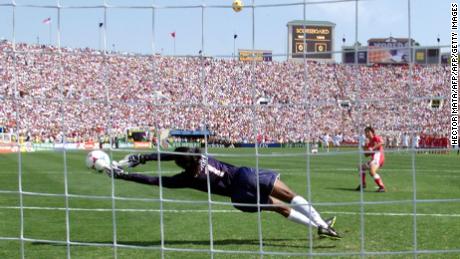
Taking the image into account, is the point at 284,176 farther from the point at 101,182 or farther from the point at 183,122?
the point at 101,182

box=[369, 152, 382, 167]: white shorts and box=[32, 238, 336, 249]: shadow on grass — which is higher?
box=[369, 152, 382, 167]: white shorts

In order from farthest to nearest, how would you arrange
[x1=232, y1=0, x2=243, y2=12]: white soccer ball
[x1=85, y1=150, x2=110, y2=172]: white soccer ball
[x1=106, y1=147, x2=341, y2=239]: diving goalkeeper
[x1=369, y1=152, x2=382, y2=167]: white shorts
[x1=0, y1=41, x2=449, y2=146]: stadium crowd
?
[x1=369, y1=152, x2=382, y2=167]: white shorts < [x1=0, y1=41, x2=449, y2=146]: stadium crowd < [x1=106, y1=147, x2=341, y2=239]: diving goalkeeper < [x1=85, y1=150, x2=110, y2=172]: white soccer ball < [x1=232, y1=0, x2=243, y2=12]: white soccer ball

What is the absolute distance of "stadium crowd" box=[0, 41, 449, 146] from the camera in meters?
12.4

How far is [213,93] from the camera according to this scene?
13750mm

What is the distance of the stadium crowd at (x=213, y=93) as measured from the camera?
1237 cm

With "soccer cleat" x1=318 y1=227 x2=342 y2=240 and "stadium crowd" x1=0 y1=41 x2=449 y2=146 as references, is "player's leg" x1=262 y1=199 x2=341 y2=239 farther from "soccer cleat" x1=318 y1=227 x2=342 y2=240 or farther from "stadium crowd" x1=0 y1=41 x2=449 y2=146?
"stadium crowd" x1=0 y1=41 x2=449 y2=146

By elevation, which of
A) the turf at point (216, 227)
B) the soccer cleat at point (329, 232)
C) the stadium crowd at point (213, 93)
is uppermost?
the stadium crowd at point (213, 93)

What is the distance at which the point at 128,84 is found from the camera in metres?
18.6

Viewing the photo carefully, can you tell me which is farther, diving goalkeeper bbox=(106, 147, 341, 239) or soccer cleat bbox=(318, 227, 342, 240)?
soccer cleat bbox=(318, 227, 342, 240)

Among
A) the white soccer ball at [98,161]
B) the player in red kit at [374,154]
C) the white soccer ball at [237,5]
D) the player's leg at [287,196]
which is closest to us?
the white soccer ball at [237,5]

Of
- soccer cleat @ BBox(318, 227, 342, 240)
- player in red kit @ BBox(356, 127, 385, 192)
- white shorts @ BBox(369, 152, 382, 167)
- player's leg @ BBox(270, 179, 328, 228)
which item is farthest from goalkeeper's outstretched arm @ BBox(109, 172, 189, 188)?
white shorts @ BBox(369, 152, 382, 167)

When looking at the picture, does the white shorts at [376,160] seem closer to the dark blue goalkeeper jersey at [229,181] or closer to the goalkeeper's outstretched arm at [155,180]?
the dark blue goalkeeper jersey at [229,181]

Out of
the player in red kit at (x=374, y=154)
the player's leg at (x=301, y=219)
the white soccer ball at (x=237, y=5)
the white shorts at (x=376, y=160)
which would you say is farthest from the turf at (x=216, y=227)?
the white soccer ball at (x=237, y=5)

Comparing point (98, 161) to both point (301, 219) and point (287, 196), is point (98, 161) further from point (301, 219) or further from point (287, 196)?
point (301, 219)
